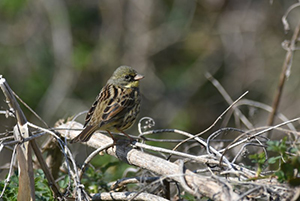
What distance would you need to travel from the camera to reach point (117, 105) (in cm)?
419

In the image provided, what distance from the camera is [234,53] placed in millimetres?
8555

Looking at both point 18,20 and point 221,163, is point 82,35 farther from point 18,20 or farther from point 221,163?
point 221,163

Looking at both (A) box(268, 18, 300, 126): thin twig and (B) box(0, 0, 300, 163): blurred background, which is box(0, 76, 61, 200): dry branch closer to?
(A) box(268, 18, 300, 126): thin twig

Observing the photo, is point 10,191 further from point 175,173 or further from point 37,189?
point 175,173

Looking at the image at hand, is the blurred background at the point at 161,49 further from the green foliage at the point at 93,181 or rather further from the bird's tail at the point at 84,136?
the green foliage at the point at 93,181

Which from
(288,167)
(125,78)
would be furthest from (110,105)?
(288,167)

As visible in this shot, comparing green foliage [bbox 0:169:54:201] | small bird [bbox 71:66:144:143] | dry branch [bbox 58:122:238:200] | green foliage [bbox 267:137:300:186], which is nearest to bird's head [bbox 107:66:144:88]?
small bird [bbox 71:66:144:143]

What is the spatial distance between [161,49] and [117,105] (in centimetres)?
442

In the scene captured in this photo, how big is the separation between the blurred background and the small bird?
11.2 feet

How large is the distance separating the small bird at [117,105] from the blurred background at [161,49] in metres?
3.41

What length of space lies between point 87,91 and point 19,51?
133cm

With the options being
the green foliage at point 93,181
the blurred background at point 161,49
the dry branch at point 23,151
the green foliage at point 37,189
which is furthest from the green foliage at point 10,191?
the blurred background at point 161,49

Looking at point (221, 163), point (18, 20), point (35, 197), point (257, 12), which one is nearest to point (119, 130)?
point (35, 197)

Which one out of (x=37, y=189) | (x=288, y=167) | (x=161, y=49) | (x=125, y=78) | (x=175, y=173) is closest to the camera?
(x=288, y=167)
